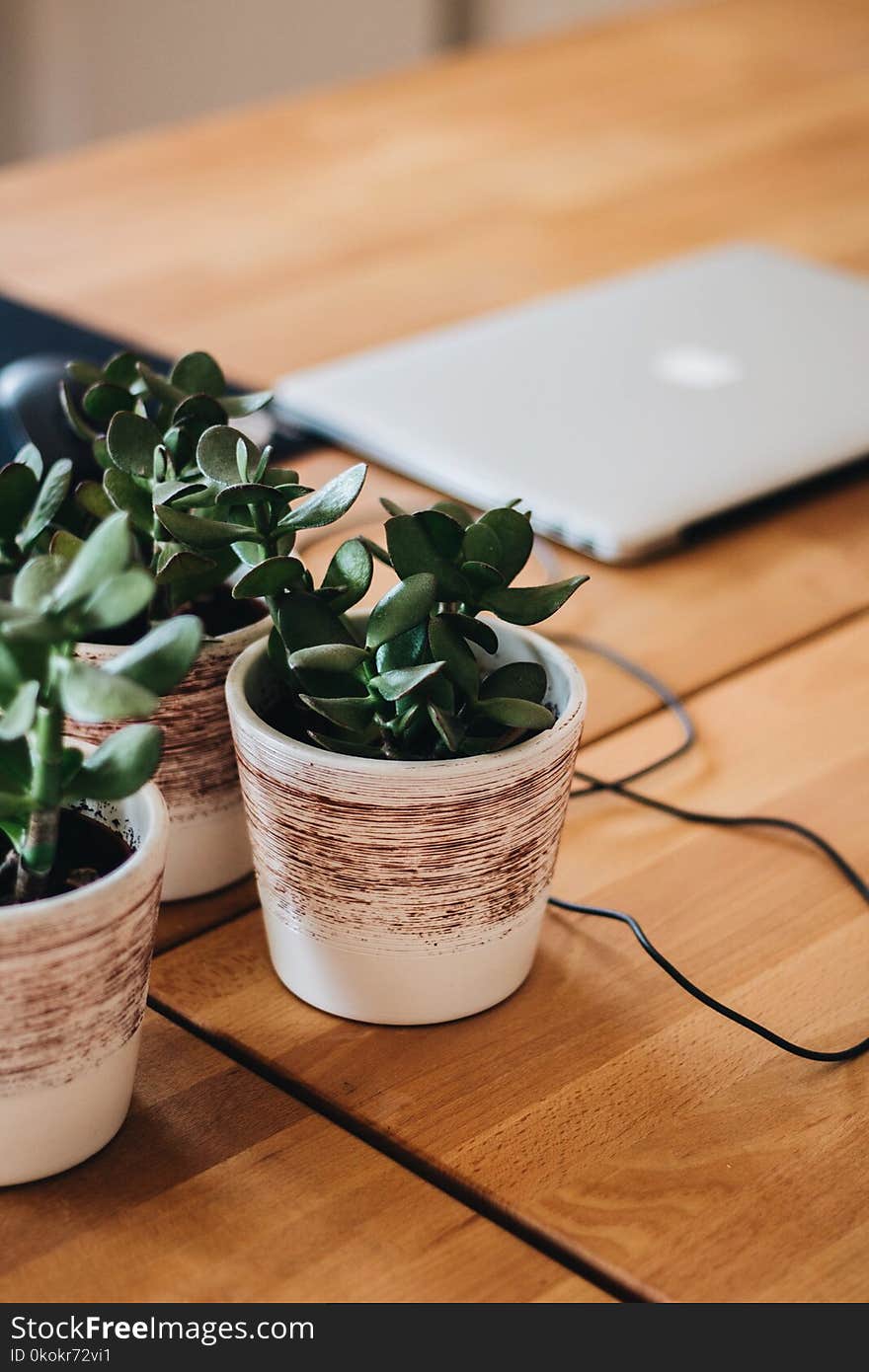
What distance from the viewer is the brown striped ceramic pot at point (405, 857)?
0.48m

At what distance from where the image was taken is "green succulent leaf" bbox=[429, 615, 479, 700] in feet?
1.56

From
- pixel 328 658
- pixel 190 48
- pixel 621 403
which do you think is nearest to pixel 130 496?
pixel 328 658

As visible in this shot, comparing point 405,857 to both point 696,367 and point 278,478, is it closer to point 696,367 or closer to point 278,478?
point 278,478

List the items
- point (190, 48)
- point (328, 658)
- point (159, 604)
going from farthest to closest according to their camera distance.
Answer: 1. point (190, 48)
2. point (159, 604)
3. point (328, 658)

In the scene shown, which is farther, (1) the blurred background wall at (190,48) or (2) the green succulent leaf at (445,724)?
(1) the blurred background wall at (190,48)

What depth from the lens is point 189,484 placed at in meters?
0.52

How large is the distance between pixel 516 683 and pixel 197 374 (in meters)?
0.19

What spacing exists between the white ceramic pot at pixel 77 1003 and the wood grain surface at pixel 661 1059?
3.1 inches

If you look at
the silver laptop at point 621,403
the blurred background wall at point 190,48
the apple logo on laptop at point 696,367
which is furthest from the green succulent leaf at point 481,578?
the blurred background wall at point 190,48

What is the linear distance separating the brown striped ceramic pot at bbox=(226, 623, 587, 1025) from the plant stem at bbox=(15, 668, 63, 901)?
8 cm

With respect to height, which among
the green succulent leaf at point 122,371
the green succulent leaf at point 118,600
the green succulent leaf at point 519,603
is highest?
the green succulent leaf at point 118,600

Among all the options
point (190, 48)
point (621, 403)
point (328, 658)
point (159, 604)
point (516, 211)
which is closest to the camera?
point (328, 658)

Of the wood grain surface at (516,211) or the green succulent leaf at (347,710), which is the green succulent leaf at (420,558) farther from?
the wood grain surface at (516,211)

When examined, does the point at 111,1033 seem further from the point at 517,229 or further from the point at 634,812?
the point at 517,229
